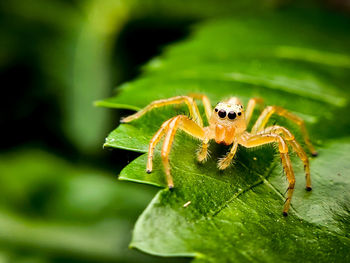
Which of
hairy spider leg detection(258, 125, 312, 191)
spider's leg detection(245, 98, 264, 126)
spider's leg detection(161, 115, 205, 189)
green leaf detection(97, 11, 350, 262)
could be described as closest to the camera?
green leaf detection(97, 11, 350, 262)

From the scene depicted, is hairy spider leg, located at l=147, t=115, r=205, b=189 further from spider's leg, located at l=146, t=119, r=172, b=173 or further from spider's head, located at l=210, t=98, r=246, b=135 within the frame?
spider's head, located at l=210, t=98, r=246, b=135

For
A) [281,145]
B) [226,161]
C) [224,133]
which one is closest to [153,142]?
[226,161]

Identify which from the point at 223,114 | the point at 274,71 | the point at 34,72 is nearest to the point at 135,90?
the point at 223,114

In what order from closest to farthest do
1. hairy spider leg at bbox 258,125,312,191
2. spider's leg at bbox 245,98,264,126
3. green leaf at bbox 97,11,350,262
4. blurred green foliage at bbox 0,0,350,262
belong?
green leaf at bbox 97,11,350,262 < hairy spider leg at bbox 258,125,312,191 < spider's leg at bbox 245,98,264,126 < blurred green foliage at bbox 0,0,350,262

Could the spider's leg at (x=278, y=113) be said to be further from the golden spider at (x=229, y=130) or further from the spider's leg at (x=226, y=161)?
the spider's leg at (x=226, y=161)

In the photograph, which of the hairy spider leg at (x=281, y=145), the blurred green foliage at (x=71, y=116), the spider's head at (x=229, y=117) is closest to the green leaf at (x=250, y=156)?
the hairy spider leg at (x=281, y=145)

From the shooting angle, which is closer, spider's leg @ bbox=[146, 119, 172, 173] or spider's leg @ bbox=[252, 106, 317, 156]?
spider's leg @ bbox=[146, 119, 172, 173]

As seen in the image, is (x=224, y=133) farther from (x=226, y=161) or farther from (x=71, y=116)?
(x=71, y=116)

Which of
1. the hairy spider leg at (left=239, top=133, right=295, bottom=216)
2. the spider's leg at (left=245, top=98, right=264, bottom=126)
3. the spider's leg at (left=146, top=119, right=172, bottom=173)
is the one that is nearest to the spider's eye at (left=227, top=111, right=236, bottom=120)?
the hairy spider leg at (left=239, top=133, right=295, bottom=216)

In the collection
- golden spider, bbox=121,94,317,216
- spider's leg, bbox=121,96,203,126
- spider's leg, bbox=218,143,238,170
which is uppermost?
spider's leg, bbox=121,96,203,126
